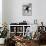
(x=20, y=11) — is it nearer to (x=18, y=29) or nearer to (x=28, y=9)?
(x=28, y=9)

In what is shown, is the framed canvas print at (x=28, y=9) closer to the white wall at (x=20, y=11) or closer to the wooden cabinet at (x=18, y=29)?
the white wall at (x=20, y=11)

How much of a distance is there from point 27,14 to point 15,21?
578 millimetres

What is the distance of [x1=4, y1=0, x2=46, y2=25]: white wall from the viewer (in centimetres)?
552

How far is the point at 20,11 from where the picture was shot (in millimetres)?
5551

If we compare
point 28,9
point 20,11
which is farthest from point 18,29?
point 28,9

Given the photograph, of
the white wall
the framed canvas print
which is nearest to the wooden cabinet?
the white wall

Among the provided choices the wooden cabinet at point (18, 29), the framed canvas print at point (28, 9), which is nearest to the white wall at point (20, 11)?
the framed canvas print at point (28, 9)

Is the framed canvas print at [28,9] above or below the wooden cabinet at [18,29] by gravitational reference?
above

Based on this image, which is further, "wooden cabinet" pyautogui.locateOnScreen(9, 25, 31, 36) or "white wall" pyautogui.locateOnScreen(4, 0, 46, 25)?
"white wall" pyautogui.locateOnScreen(4, 0, 46, 25)

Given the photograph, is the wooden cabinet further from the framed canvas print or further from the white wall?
the framed canvas print

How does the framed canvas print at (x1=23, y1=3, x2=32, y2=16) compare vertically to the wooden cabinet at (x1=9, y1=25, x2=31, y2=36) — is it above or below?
above

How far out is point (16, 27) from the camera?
17.6 feet

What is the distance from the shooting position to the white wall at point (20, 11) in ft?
18.1

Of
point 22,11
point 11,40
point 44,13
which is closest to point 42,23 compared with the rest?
point 44,13
